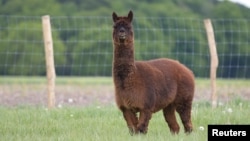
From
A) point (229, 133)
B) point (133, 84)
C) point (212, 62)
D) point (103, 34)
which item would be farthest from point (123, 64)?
point (103, 34)

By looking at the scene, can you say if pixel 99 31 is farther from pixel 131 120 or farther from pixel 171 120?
pixel 131 120

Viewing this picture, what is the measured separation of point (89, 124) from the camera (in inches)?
447

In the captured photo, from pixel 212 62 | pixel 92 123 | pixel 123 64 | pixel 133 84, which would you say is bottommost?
pixel 92 123

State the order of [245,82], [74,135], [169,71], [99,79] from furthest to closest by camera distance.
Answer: [99,79], [245,82], [169,71], [74,135]

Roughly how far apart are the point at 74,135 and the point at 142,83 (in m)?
1.29

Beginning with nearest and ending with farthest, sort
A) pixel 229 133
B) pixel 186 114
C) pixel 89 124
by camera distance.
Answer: pixel 229 133, pixel 186 114, pixel 89 124

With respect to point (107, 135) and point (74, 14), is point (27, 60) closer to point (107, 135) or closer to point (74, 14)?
point (74, 14)

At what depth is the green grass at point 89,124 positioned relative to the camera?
9.60 meters

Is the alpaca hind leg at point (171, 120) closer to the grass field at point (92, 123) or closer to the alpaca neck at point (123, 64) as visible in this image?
the grass field at point (92, 123)

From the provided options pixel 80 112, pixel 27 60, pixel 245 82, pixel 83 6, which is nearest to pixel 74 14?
pixel 83 6

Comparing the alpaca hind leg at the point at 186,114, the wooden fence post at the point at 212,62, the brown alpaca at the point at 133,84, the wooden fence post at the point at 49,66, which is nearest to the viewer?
the brown alpaca at the point at 133,84

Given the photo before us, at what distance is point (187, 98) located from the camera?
1072cm

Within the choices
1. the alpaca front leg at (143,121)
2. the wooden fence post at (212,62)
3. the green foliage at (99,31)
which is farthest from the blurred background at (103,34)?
the alpaca front leg at (143,121)

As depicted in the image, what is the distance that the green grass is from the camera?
9602mm
